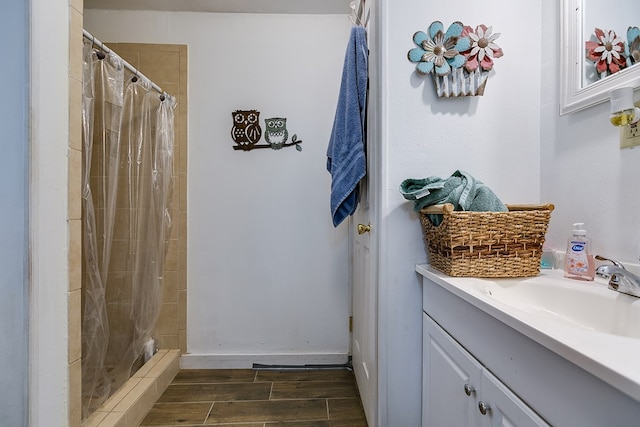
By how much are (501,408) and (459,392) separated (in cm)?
20

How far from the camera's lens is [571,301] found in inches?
34.4

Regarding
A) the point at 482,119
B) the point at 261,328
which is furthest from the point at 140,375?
the point at 482,119

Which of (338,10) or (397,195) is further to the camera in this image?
(338,10)

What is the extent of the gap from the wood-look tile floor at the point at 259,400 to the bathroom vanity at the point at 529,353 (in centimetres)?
63

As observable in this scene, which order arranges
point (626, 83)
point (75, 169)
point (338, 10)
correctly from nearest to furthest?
point (626, 83), point (75, 169), point (338, 10)

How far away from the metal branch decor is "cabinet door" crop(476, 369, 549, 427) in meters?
1.67

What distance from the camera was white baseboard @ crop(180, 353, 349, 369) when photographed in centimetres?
205

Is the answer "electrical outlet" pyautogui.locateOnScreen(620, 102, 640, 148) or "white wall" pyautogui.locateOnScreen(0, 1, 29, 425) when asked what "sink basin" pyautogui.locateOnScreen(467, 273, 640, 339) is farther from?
"white wall" pyautogui.locateOnScreen(0, 1, 29, 425)

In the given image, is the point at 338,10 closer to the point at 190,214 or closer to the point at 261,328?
the point at 190,214

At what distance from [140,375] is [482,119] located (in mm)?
2032

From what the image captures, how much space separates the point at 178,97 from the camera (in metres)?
2.07

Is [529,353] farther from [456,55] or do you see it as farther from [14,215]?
[14,215]

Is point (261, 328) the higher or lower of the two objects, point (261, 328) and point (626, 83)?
the lower

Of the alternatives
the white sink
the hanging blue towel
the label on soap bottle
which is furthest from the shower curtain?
the label on soap bottle
